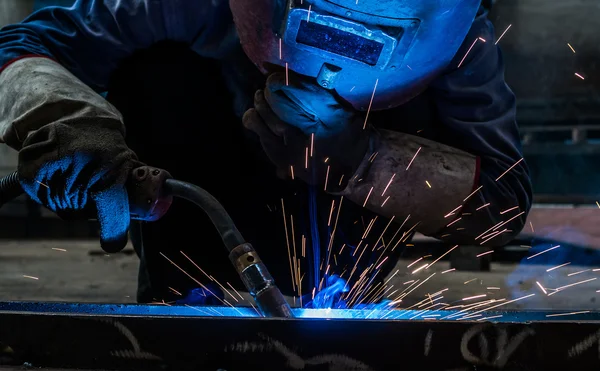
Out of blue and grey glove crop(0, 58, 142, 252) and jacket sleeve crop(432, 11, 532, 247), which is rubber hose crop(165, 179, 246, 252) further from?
jacket sleeve crop(432, 11, 532, 247)

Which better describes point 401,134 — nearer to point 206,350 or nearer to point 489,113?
point 489,113

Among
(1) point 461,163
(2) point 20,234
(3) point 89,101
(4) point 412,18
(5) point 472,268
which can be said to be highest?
(4) point 412,18

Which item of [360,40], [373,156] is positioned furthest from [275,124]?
[360,40]

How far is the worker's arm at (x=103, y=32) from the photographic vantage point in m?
1.32

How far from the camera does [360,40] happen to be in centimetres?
92

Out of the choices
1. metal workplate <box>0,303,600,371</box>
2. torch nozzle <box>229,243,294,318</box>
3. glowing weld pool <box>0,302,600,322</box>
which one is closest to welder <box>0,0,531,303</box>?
glowing weld pool <box>0,302,600,322</box>

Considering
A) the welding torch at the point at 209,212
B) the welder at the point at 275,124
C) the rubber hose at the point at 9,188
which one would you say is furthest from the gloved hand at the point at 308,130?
the rubber hose at the point at 9,188

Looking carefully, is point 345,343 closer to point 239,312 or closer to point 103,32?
point 239,312

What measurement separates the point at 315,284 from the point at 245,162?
35cm

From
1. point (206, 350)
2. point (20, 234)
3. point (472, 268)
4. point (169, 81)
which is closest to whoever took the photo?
point (206, 350)

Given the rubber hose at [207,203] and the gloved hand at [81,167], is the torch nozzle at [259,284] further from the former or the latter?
the gloved hand at [81,167]

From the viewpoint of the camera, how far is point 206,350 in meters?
0.75

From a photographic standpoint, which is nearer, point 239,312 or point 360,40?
point 360,40

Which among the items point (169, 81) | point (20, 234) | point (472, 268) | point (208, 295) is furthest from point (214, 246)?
point (20, 234)
